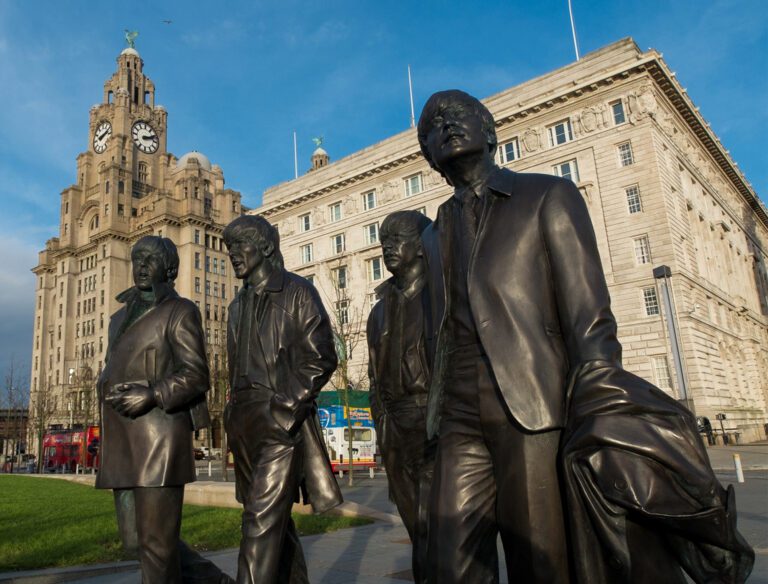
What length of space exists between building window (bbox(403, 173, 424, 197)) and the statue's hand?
44885 millimetres

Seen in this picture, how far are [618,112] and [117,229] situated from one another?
214 ft

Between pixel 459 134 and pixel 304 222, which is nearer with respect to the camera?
pixel 459 134

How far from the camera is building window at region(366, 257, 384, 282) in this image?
165 ft

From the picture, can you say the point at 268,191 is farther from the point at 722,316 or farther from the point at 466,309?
the point at 466,309

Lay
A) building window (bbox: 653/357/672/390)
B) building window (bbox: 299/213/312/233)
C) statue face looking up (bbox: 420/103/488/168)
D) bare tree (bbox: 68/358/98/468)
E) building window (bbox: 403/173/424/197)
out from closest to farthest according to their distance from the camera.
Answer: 1. statue face looking up (bbox: 420/103/488/168)
2. building window (bbox: 653/357/672/390)
3. building window (bbox: 403/173/424/197)
4. bare tree (bbox: 68/358/98/468)
5. building window (bbox: 299/213/312/233)

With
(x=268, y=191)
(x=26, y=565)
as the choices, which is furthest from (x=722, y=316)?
(x=26, y=565)

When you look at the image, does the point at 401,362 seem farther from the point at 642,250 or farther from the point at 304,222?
the point at 304,222

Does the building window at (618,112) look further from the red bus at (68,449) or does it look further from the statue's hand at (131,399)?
the red bus at (68,449)

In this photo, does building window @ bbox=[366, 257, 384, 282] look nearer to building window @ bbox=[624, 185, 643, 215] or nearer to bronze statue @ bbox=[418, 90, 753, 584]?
building window @ bbox=[624, 185, 643, 215]

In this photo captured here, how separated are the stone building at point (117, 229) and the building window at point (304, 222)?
76.5 feet

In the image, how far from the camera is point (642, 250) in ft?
123

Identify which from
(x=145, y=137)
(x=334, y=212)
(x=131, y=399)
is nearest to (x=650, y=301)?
(x=334, y=212)

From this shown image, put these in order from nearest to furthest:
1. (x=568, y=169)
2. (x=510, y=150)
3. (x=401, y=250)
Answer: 1. (x=401, y=250)
2. (x=568, y=169)
3. (x=510, y=150)

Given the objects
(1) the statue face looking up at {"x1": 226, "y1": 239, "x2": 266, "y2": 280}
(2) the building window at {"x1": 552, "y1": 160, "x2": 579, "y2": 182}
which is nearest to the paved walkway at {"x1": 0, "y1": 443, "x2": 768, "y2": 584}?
(1) the statue face looking up at {"x1": 226, "y1": 239, "x2": 266, "y2": 280}
